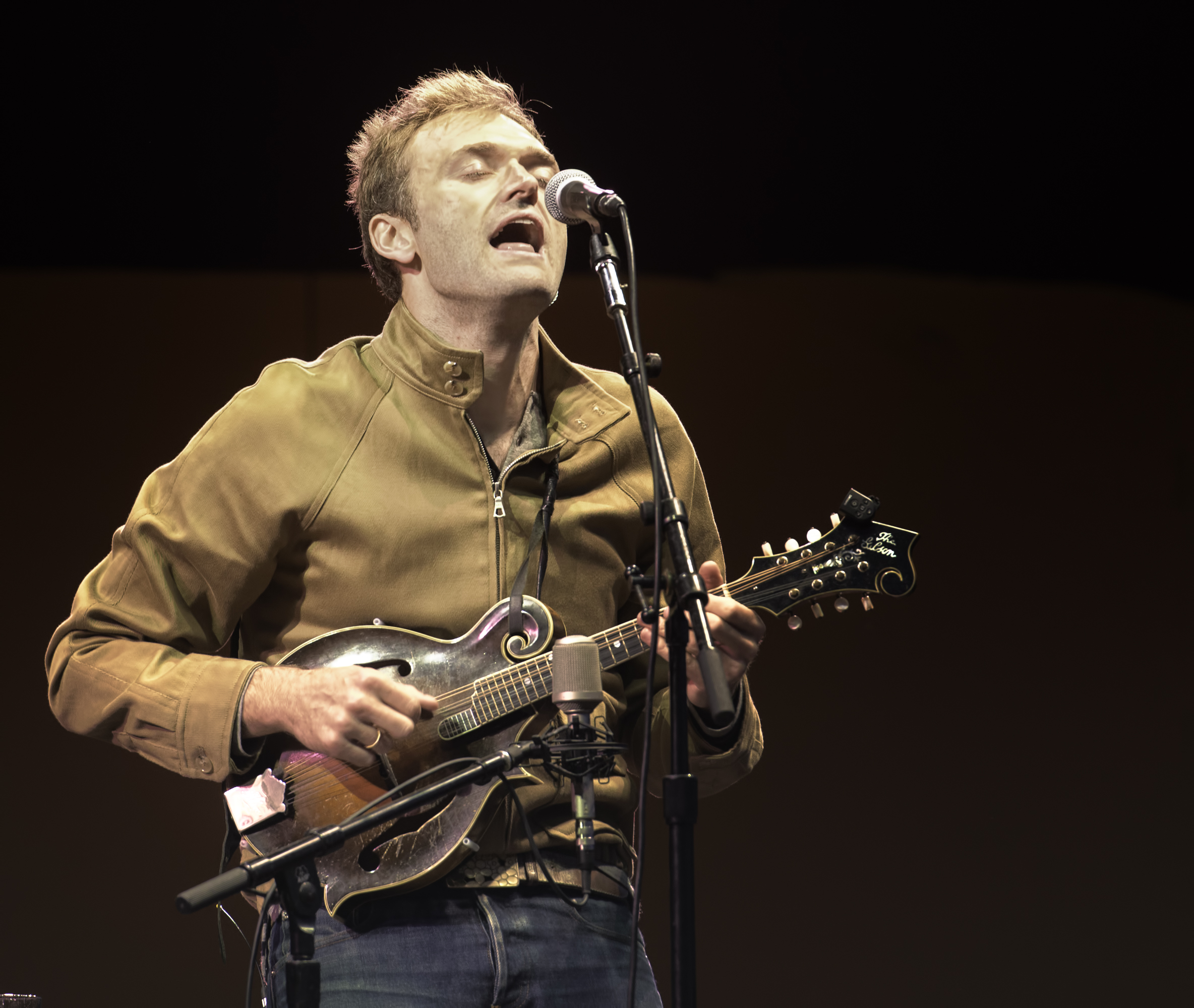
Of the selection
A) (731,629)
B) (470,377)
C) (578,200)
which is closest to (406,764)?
(731,629)

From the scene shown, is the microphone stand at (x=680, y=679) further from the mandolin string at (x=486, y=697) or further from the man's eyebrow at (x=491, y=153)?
the man's eyebrow at (x=491, y=153)

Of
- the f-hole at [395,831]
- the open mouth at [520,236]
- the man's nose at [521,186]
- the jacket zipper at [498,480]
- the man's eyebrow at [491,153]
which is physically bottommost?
the f-hole at [395,831]

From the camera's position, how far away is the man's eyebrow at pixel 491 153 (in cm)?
235

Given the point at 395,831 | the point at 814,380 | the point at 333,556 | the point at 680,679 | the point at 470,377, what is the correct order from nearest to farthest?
1. the point at 680,679
2. the point at 395,831
3. the point at 333,556
4. the point at 470,377
5. the point at 814,380

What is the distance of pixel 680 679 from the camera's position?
1568 millimetres

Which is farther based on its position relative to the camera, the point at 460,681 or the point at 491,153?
the point at 491,153

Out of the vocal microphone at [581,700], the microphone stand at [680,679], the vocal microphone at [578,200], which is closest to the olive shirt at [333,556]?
the vocal microphone at [581,700]

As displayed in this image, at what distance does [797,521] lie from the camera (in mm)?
3871

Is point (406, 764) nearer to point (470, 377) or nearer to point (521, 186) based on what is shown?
point (470, 377)

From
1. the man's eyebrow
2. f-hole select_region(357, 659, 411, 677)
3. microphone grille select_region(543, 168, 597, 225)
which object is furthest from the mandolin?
the man's eyebrow

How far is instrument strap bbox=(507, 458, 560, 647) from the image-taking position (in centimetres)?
209

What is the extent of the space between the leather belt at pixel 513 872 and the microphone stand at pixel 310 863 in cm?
38

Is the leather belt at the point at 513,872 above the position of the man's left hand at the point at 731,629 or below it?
below

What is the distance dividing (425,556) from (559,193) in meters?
0.65
